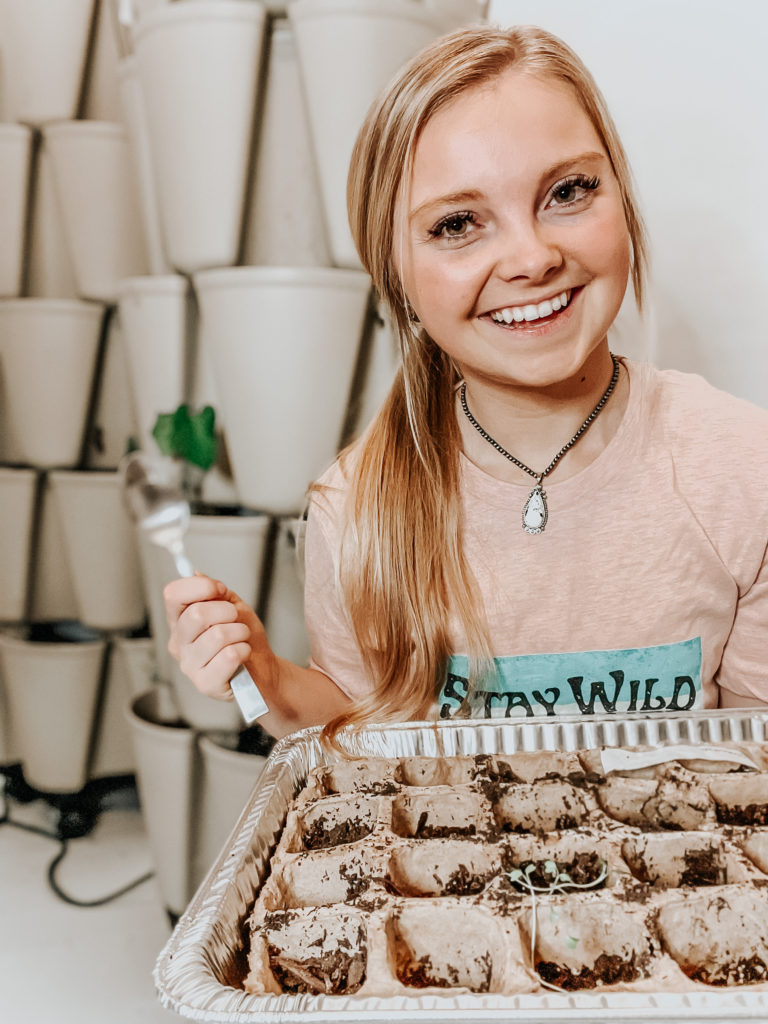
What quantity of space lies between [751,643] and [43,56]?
1.70 m

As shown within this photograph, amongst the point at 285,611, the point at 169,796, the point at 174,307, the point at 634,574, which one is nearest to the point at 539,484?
the point at 634,574

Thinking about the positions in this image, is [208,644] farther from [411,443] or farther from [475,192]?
[475,192]

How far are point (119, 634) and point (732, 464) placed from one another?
4.43 ft

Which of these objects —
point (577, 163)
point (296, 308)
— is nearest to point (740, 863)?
point (577, 163)

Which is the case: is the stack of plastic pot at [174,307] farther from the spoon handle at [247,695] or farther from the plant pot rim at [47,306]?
the spoon handle at [247,695]

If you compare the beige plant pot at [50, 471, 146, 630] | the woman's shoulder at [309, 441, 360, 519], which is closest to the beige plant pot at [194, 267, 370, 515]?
the woman's shoulder at [309, 441, 360, 519]

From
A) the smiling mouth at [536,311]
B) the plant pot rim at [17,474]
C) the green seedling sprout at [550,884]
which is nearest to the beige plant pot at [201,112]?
the plant pot rim at [17,474]

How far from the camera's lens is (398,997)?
0.57 m

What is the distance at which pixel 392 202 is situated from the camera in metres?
1.00

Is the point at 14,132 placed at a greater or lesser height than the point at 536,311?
greater

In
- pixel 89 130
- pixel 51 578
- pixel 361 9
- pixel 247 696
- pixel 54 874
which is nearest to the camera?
pixel 247 696

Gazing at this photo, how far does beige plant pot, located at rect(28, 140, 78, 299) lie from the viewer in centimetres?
188

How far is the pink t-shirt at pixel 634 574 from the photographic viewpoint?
106 cm

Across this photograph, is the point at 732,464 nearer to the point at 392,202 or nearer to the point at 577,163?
the point at 577,163
